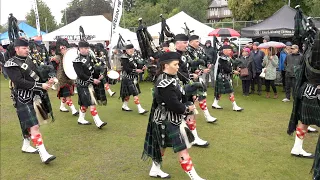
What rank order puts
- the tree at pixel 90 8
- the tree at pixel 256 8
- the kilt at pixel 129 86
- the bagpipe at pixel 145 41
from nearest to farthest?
the bagpipe at pixel 145 41 → the kilt at pixel 129 86 → the tree at pixel 256 8 → the tree at pixel 90 8

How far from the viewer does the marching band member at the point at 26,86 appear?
4668 mm

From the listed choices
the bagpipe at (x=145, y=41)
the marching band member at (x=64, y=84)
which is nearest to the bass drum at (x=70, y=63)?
the marching band member at (x=64, y=84)

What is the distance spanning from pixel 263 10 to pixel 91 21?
18049mm

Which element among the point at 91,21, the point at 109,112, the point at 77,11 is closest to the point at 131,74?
the point at 109,112

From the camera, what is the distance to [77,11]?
2146 inches

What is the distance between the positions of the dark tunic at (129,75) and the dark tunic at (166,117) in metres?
3.96

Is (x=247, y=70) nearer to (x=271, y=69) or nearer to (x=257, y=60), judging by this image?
(x=257, y=60)

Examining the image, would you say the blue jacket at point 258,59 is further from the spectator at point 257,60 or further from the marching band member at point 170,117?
the marching band member at point 170,117

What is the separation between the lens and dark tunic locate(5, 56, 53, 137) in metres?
4.66

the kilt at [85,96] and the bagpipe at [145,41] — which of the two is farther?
the kilt at [85,96]

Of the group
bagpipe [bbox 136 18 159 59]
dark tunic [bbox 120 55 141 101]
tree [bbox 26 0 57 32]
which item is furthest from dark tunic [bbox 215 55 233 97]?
tree [bbox 26 0 57 32]

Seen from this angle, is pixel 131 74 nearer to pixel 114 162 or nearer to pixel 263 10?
pixel 114 162

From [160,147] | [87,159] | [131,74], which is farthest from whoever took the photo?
[131,74]

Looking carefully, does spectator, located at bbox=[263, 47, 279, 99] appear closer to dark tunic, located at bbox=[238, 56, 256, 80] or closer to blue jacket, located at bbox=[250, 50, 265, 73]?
blue jacket, located at bbox=[250, 50, 265, 73]
